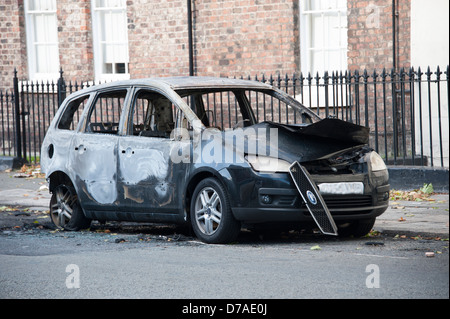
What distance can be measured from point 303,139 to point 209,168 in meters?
0.95

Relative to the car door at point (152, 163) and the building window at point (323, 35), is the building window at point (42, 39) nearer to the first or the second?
the building window at point (323, 35)

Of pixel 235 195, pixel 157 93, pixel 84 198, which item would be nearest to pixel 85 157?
pixel 84 198

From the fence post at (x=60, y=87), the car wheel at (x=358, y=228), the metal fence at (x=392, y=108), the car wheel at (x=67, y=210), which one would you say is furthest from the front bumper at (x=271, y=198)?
the fence post at (x=60, y=87)

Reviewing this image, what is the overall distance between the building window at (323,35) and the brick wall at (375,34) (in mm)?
397

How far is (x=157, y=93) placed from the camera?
9117 mm

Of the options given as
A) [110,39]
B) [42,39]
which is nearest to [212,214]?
[110,39]

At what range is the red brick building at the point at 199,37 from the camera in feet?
48.3

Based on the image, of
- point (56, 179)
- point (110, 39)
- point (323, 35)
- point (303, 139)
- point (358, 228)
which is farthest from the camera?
point (110, 39)

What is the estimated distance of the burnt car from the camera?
7.81 m

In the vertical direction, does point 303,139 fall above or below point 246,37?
below

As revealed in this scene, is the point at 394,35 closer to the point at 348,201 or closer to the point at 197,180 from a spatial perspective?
the point at 348,201

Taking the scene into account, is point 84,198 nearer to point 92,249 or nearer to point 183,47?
point 92,249

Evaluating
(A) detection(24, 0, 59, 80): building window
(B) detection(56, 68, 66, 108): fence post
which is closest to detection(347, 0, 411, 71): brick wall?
(B) detection(56, 68, 66, 108): fence post

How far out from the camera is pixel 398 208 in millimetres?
10680
